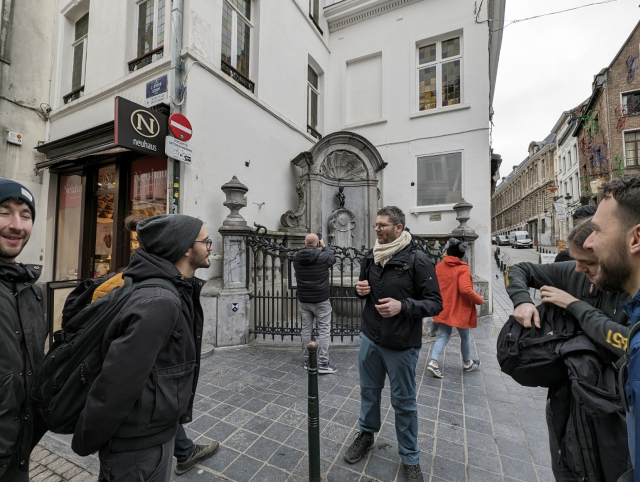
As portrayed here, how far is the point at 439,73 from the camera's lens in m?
9.95

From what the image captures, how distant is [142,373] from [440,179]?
32.9 feet

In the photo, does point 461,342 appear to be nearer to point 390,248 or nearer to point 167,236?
point 390,248

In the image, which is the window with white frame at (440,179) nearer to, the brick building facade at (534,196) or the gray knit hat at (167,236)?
the gray knit hat at (167,236)

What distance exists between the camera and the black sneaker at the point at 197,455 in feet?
7.93

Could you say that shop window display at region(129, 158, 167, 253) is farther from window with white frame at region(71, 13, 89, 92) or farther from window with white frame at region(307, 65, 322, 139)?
window with white frame at region(307, 65, 322, 139)

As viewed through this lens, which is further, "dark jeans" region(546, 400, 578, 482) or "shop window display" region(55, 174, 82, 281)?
"shop window display" region(55, 174, 82, 281)

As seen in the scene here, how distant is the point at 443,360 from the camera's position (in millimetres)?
4891

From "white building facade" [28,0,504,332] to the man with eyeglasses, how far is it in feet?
14.5

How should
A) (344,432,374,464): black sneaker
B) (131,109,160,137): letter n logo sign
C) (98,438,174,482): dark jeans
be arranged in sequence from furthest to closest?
(131,109,160,137): letter n logo sign, (344,432,374,464): black sneaker, (98,438,174,482): dark jeans

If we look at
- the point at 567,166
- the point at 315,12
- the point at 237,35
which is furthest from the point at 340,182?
the point at 567,166

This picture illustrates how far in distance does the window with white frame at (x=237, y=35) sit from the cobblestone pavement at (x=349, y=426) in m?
6.88

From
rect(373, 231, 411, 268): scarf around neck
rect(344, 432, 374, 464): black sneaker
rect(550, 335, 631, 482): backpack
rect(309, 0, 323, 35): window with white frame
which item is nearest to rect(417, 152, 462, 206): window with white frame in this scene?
rect(309, 0, 323, 35): window with white frame

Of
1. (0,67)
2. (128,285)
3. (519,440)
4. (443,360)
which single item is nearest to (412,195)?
(443,360)

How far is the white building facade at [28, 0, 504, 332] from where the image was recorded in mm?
6230
